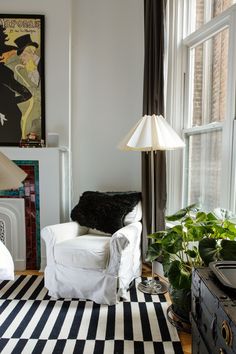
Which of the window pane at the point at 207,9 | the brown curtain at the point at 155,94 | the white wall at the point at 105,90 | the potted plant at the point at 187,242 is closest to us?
the potted plant at the point at 187,242

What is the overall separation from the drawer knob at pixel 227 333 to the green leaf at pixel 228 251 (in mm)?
549

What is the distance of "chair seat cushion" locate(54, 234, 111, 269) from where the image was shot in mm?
2172

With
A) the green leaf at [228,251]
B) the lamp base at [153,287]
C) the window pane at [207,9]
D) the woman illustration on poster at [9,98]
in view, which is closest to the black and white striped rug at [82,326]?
the lamp base at [153,287]

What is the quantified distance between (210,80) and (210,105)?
207mm

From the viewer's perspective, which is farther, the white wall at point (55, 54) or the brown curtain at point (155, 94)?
the white wall at point (55, 54)

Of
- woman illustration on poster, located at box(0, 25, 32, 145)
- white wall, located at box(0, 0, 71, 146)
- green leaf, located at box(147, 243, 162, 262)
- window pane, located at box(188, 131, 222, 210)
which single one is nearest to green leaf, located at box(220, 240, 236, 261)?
green leaf, located at box(147, 243, 162, 262)

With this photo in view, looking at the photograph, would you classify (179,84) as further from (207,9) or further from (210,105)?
(207,9)

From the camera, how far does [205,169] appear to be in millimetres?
2344

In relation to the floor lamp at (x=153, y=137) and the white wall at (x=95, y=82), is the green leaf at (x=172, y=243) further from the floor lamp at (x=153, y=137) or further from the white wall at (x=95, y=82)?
the white wall at (x=95, y=82)

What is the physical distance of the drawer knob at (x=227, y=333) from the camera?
0.85 metres

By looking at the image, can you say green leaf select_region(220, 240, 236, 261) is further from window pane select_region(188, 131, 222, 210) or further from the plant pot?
window pane select_region(188, 131, 222, 210)

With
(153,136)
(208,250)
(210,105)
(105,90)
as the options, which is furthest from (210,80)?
(208,250)

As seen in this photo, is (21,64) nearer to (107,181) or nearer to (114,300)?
(107,181)

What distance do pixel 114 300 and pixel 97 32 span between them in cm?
274
